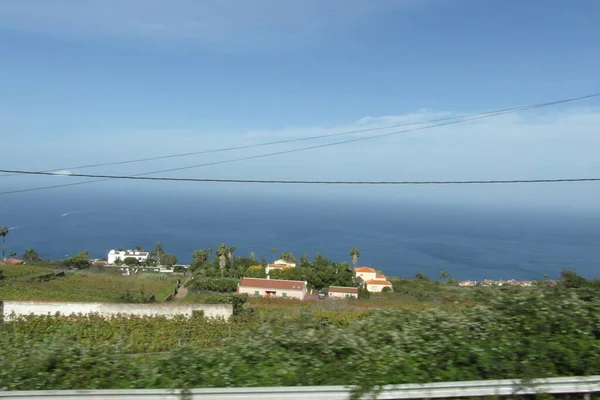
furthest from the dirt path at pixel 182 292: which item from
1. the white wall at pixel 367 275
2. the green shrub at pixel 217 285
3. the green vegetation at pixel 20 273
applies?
the white wall at pixel 367 275

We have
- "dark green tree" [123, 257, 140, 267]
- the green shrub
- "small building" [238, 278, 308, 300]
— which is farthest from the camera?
"dark green tree" [123, 257, 140, 267]

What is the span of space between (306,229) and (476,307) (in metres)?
121

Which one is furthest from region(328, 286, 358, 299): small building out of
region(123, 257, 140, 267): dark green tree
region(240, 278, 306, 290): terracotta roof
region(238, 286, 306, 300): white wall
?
region(123, 257, 140, 267): dark green tree

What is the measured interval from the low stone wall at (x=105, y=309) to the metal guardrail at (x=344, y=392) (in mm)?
15046

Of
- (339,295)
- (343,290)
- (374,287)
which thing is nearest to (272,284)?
(339,295)

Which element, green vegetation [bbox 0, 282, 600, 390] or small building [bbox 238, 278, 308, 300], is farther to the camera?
small building [bbox 238, 278, 308, 300]

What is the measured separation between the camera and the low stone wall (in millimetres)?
16562

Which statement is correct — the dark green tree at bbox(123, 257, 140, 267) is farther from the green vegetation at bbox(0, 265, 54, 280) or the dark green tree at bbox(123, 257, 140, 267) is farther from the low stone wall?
the low stone wall

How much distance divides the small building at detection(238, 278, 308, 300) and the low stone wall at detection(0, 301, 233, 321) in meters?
12.7

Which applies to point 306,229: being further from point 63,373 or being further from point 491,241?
point 63,373

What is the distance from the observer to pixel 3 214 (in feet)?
397

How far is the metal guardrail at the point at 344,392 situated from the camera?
10.1ft

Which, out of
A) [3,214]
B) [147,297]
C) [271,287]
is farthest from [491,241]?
[3,214]

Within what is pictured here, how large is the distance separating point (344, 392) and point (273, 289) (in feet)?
95.6
